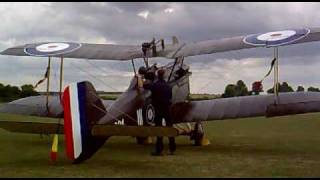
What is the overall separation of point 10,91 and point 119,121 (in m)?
46.8

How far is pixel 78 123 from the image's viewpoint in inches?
356

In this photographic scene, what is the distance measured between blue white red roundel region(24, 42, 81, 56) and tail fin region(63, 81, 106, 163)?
3.11 meters

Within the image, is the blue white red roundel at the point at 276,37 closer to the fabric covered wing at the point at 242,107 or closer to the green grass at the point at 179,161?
the fabric covered wing at the point at 242,107

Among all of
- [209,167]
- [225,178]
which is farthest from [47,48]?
[225,178]

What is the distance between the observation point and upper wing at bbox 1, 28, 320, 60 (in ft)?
35.5

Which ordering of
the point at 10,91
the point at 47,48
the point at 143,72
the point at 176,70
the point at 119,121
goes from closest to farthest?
the point at 119,121 → the point at 143,72 → the point at 47,48 → the point at 176,70 → the point at 10,91

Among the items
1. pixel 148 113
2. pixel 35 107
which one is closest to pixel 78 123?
pixel 148 113

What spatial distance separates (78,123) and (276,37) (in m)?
4.81

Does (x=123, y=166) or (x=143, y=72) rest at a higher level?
(x=143, y=72)

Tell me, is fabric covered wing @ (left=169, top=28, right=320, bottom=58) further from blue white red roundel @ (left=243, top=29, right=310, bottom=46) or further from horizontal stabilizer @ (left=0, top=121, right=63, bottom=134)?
horizontal stabilizer @ (left=0, top=121, right=63, bottom=134)

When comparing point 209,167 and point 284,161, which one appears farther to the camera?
point 284,161

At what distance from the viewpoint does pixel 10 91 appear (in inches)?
2156

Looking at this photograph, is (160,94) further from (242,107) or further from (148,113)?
(242,107)

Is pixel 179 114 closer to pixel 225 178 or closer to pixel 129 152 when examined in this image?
pixel 129 152
